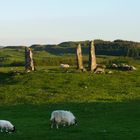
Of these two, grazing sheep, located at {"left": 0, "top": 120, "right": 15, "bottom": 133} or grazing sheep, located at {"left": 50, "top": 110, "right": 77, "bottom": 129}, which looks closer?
grazing sheep, located at {"left": 0, "top": 120, "right": 15, "bottom": 133}

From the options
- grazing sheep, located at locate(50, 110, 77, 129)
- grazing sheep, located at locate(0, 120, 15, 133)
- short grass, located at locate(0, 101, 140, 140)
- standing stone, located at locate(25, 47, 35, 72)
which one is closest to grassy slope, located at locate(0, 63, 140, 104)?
short grass, located at locate(0, 101, 140, 140)

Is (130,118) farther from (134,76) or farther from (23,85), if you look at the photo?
(134,76)

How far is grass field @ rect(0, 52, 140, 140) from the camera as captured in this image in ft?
100

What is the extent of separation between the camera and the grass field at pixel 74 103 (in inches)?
1204

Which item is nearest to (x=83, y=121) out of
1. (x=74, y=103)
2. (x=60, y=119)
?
(x=60, y=119)

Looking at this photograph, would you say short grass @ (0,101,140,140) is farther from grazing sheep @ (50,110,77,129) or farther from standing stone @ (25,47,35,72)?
standing stone @ (25,47,35,72)

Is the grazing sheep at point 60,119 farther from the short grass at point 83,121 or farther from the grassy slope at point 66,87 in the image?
the grassy slope at point 66,87

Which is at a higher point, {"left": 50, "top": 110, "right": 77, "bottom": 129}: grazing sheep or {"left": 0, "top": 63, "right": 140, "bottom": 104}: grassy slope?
{"left": 50, "top": 110, "right": 77, "bottom": 129}: grazing sheep

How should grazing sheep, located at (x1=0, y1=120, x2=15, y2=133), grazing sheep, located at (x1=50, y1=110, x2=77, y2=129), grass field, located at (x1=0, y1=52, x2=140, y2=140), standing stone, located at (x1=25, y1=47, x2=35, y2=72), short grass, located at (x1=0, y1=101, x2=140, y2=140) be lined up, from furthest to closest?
standing stone, located at (x1=25, y1=47, x2=35, y2=72), grazing sheep, located at (x1=50, y1=110, x2=77, y2=129), grazing sheep, located at (x1=0, y1=120, x2=15, y2=133), grass field, located at (x1=0, y1=52, x2=140, y2=140), short grass, located at (x1=0, y1=101, x2=140, y2=140)

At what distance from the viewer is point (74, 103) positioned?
160 ft

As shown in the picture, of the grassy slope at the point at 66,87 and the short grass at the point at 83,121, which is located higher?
the short grass at the point at 83,121

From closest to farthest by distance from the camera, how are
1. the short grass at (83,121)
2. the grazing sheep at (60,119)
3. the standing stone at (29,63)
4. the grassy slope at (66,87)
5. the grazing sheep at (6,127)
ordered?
1. the short grass at (83,121)
2. the grazing sheep at (6,127)
3. the grazing sheep at (60,119)
4. the grassy slope at (66,87)
5. the standing stone at (29,63)

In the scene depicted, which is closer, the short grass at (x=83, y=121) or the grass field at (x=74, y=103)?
the short grass at (x=83, y=121)

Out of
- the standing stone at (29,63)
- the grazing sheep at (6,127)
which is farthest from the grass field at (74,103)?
the standing stone at (29,63)
